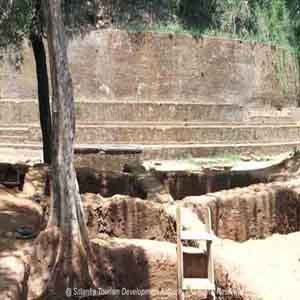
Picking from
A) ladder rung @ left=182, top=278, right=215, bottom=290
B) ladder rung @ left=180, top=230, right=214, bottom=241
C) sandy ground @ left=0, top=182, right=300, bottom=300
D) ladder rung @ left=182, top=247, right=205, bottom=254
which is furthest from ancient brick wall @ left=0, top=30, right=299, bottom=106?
ladder rung @ left=182, top=278, right=215, bottom=290

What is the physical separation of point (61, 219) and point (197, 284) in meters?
1.39

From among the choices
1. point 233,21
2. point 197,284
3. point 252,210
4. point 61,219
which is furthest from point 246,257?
point 233,21

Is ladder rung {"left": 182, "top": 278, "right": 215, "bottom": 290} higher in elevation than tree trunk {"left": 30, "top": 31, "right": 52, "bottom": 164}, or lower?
lower

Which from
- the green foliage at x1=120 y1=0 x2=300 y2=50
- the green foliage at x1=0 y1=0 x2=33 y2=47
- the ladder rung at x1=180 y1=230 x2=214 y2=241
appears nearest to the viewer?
the ladder rung at x1=180 y1=230 x2=214 y2=241

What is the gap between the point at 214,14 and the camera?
2278cm

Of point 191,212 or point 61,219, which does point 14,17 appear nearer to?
point 191,212

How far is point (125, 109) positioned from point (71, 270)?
13.6 meters

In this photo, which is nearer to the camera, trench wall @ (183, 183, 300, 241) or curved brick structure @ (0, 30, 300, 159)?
trench wall @ (183, 183, 300, 241)

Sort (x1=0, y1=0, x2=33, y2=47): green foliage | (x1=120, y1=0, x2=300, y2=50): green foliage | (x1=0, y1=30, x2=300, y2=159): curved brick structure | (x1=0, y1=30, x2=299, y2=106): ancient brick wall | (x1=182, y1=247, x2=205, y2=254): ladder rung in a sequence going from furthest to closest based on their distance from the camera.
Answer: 1. (x1=120, y1=0, x2=300, y2=50): green foliage
2. (x1=0, y1=30, x2=299, y2=106): ancient brick wall
3. (x1=0, y1=30, x2=300, y2=159): curved brick structure
4. (x1=0, y1=0, x2=33, y2=47): green foliage
5. (x1=182, y1=247, x2=205, y2=254): ladder rung

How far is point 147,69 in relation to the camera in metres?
21.0

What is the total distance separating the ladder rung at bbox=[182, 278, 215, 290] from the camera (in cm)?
430

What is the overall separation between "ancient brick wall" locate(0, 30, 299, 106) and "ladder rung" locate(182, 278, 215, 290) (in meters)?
16.5

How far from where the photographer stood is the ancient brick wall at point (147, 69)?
2045cm

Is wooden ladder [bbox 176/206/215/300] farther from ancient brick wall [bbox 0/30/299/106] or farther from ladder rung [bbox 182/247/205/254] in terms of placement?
ancient brick wall [bbox 0/30/299/106]
